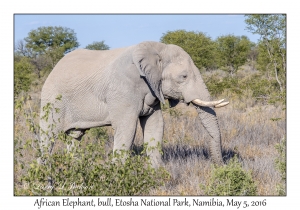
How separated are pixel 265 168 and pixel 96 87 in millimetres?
2537

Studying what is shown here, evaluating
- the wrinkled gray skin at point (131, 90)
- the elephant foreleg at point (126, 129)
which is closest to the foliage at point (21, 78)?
the wrinkled gray skin at point (131, 90)

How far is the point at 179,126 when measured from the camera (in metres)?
9.56

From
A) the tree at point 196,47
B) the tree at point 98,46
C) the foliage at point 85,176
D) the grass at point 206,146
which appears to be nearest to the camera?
the foliage at point 85,176

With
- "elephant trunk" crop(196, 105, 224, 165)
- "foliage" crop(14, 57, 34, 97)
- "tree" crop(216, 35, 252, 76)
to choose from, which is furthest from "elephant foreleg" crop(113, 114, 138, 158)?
"tree" crop(216, 35, 252, 76)

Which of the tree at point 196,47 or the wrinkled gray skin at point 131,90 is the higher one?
the tree at point 196,47

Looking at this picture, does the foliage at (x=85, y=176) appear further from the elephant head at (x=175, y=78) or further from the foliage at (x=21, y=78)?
the foliage at (x=21, y=78)

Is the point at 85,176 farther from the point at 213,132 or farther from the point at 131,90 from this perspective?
the point at 213,132

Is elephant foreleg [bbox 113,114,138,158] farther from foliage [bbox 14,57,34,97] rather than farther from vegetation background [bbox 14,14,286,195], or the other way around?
foliage [bbox 14,57,34,97]

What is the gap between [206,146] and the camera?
7.98m

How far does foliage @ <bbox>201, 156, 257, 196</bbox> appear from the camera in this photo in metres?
5.05

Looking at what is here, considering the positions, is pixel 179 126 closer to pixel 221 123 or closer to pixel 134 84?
pixel 221 123

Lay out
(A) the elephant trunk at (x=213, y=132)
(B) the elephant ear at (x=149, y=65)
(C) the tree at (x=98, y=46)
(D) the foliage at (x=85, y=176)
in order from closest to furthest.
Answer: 1. (D) the foliage at (x=85, y=176)
2. (B) the elephant ear at (x=149, y=65)
3. (A) the elephant trunk at (x=213, y=132)
4. (C) the tree at (x=98, y=46)

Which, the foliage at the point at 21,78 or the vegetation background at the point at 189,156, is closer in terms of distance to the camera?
the vegetation background at the point at 189,156

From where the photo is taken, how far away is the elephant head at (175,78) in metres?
6.09
